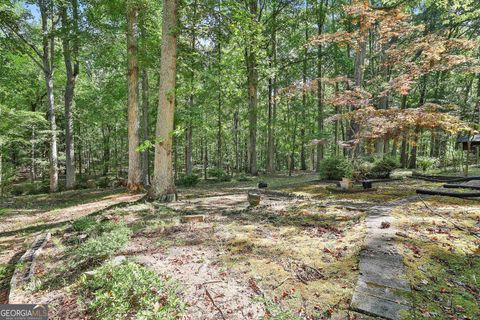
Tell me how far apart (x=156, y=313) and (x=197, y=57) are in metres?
6.60

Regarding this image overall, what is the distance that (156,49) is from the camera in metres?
10.3

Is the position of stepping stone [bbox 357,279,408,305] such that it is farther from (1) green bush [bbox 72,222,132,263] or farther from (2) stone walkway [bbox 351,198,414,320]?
(1) green bush [bbox 72,222,132,263]

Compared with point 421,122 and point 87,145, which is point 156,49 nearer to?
point 421,122

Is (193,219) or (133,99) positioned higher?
(133,99)

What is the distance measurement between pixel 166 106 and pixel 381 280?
5.85 metres

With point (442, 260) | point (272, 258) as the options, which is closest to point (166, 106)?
point (272, 258)

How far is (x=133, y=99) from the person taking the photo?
895 centimetres

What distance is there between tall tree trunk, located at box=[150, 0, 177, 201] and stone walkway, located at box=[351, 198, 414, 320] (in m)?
4.95

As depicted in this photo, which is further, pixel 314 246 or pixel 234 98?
pixel 234 98

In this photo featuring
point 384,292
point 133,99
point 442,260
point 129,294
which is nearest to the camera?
point 384,292

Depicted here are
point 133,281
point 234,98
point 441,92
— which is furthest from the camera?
point 441,92

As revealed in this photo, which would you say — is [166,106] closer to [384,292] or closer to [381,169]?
[384,292]

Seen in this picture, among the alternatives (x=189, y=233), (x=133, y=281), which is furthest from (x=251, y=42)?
(x=133, y=281)

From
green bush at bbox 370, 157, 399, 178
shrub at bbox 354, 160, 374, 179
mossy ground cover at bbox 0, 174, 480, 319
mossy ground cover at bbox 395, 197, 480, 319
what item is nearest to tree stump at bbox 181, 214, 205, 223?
mossy ground cover at bbox 0, 174, 480, 319
